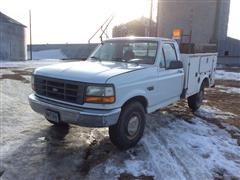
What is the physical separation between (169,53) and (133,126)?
2.08m

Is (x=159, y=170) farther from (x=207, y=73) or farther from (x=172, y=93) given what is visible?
(x=207, y=73)

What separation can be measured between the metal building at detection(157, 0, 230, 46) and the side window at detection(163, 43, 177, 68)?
68.8 ft

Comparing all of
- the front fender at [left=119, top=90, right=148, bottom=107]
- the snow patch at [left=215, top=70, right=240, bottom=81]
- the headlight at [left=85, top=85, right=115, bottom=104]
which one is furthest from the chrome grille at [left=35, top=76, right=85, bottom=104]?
the snow patch at [left=215, top=70, right=240, bottom=81]

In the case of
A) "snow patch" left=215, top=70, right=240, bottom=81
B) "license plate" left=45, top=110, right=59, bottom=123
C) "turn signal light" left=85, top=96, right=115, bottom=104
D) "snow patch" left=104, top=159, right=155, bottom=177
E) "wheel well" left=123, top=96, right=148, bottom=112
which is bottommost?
"snow patch" left=104, top=159, right=155, bottom=177

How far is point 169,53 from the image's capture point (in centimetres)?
606

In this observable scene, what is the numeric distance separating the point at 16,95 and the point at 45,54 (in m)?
41.2

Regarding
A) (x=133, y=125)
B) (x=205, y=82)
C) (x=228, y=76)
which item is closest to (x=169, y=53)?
Answer: (x=133, y=125)

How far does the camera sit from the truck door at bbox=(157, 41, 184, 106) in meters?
5.55

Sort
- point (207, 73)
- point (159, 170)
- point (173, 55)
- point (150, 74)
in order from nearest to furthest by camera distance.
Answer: point (159, 170) → point (150, 74) → point (173, 55) → point (207, 73)

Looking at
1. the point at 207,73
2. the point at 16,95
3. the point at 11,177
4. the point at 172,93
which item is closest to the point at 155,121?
the point at 172,93

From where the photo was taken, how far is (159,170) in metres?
4.21

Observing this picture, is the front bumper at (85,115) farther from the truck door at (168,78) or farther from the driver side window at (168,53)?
the driver side window at (168,53)

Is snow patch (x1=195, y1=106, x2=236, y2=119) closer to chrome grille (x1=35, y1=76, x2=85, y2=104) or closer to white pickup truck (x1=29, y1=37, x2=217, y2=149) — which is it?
white pickup truck (x1=29, y1=37, x2=217, y2=149)

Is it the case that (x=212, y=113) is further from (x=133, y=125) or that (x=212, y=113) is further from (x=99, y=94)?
(x=99, y=94)
